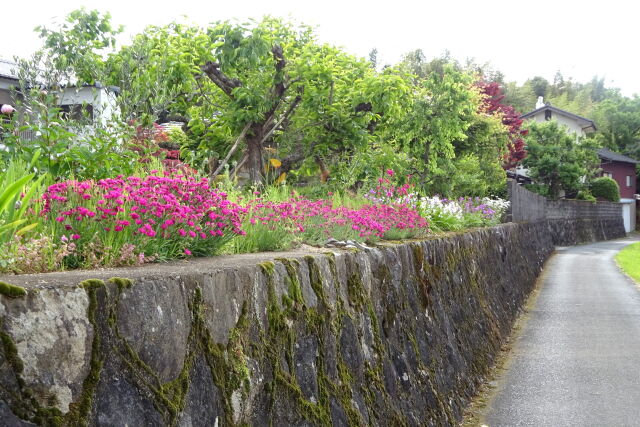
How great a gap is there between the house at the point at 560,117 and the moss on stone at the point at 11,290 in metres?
65.8

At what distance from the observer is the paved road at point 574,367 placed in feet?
23.0

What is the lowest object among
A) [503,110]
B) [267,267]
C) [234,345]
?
[234,345]

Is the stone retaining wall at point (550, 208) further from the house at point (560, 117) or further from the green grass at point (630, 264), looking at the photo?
the house at point (560, 117)

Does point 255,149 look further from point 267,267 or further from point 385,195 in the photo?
point 267,267

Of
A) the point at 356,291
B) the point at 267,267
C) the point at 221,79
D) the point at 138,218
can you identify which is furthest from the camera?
the point at 221,79

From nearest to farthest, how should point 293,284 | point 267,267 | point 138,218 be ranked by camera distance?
point 267,267 < point 138,218 < point 293,284

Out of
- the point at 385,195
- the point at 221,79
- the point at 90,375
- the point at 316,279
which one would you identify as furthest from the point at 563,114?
the point at 90,375

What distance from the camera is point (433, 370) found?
6328mm

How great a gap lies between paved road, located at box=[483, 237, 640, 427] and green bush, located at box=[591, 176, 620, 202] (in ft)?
147

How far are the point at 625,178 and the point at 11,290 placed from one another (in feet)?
235

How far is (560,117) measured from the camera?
219 ft

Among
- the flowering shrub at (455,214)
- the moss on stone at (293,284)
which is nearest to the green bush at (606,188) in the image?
the flowering shrub at (455,214)

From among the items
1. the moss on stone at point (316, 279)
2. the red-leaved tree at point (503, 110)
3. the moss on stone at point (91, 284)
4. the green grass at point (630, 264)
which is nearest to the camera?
the moss on stone at point (91, 284)

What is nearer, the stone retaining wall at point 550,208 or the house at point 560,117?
the stone retaining wall at point 550,208
